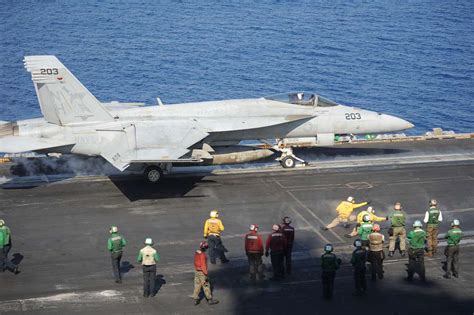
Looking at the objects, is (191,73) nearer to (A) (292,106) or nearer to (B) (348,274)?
(A) (292,106)

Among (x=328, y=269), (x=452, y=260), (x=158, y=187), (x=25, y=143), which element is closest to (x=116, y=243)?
(x=328, y=269)

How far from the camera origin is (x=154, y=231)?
87.7 ft

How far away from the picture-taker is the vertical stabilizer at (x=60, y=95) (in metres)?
30.8

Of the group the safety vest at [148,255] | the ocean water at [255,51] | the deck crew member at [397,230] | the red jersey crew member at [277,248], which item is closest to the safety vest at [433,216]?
the deck crew member at [397,230]

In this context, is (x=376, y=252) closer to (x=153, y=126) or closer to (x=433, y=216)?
(x=433, y=216)

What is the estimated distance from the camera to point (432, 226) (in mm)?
24562

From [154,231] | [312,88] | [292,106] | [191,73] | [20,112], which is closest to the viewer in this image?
[154,231]

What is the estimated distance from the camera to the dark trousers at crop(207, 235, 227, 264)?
23.6 metres

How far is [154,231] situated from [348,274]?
6.93 m

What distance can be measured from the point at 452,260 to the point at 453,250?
1.23 feet

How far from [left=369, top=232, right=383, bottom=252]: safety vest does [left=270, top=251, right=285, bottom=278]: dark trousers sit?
8.16 feet

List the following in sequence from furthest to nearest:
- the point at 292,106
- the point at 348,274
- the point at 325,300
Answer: the point at 292,106 < the point at 348,274 < the point at 325,300

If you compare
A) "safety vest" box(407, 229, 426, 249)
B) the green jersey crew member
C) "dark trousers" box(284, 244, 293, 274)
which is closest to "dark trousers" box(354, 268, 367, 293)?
"safety vest" box(407, 229, 426, 249)

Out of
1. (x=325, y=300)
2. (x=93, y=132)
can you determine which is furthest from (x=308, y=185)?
(x=325, y=300)
